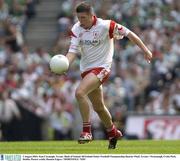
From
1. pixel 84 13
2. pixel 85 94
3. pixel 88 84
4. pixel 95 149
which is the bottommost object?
pixel 95 149

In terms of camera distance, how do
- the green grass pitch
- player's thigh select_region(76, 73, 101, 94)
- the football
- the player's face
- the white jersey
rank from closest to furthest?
the green grass pitch, the football, player's thigh select_region(76, 73, 101, 94), the player's face, the white jersey

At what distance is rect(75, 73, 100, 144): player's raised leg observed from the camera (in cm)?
1677

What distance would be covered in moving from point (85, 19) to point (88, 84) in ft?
3.71

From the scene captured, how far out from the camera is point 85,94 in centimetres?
1681

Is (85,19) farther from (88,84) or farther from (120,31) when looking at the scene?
(88,84)

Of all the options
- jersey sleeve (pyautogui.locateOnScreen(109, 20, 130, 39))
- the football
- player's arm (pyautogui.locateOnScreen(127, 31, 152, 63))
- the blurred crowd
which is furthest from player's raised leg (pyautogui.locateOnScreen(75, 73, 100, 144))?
the blurred crowd

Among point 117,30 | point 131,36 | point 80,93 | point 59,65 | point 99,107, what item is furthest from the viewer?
point 99,107

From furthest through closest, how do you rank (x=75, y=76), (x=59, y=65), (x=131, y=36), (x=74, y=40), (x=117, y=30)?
(x=75, y=76)
(x=74, y=40)
(x=117, y=30)
(x=131, y=36)
(x=59, y=65)

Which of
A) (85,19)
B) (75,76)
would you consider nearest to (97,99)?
(85,19)

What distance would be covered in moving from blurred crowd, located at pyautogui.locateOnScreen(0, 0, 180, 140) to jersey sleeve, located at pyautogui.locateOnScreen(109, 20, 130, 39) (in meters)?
9.29

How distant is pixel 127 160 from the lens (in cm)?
1348

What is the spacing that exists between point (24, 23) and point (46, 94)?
7.85m

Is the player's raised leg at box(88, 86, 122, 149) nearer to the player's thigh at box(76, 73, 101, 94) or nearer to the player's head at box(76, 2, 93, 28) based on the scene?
the player's thigh at box(76, 73, 101, 94)

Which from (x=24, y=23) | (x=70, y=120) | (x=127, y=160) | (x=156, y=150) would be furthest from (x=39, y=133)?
(x=127, y=160)
